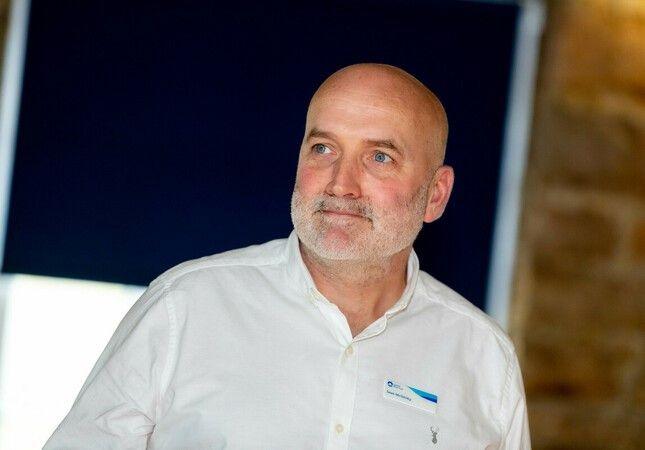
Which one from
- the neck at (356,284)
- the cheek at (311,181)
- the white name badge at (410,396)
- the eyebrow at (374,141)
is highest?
the eyebrow at (374,141)

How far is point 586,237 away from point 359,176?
4.32ft

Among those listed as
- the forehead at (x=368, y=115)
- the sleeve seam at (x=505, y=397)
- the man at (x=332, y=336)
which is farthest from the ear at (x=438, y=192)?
the sleeve seam at (x=505, y=397)

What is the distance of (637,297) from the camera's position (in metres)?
3.32

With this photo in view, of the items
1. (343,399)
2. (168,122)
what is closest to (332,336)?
(343,399)

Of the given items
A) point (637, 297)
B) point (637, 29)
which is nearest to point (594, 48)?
point (637, 29)

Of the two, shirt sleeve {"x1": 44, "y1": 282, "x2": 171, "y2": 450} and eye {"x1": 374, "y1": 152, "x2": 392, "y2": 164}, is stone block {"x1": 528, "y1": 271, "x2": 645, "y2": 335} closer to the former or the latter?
eye {"x1": 374, "y1": 152, "x2": 392, "y2": 164}

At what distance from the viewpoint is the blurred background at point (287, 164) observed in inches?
122

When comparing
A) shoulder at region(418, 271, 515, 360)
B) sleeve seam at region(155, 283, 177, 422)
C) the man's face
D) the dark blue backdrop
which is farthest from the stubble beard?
the dark blue backdrop

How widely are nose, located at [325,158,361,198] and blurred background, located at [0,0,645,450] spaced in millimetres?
960

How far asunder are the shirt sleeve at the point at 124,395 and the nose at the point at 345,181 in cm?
43

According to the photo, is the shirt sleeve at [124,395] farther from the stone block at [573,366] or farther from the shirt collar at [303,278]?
the stone block at [573,366]

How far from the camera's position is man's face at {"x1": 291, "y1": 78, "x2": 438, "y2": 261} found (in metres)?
2.17

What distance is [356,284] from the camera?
2.28 m

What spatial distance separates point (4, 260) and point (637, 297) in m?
1.96
